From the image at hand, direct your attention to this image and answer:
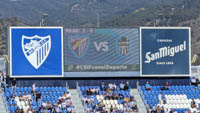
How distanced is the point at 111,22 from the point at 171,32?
274 feet

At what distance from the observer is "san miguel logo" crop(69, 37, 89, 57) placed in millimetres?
43281

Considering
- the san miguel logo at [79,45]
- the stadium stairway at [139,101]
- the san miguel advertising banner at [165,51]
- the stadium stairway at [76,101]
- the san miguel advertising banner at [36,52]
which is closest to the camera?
the stadium stairway at [76,101]

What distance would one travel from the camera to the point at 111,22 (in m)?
128

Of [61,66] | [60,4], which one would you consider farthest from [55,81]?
[60,4]

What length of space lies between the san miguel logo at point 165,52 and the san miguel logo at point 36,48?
702cm

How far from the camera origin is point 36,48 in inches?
1692

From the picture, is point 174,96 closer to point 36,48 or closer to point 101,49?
point 101,49

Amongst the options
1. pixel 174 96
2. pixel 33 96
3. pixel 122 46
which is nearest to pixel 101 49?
pixel 122 46

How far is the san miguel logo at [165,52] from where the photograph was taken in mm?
44156

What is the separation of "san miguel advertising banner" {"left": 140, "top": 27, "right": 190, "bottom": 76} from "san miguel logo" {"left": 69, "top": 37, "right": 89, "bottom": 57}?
3922 millimetres

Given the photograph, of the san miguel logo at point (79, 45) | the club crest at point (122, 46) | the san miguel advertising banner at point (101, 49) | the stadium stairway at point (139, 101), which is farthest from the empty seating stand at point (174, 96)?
the san miguel logo at point (79, 45)

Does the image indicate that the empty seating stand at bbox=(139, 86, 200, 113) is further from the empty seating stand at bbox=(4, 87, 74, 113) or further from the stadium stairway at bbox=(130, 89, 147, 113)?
the empty seating stand at bbox=(4, 87, 74, 113)

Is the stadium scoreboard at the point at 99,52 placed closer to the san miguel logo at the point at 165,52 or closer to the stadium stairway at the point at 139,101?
the san miguel logo at the point at 165,52

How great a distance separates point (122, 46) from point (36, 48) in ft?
19.4
